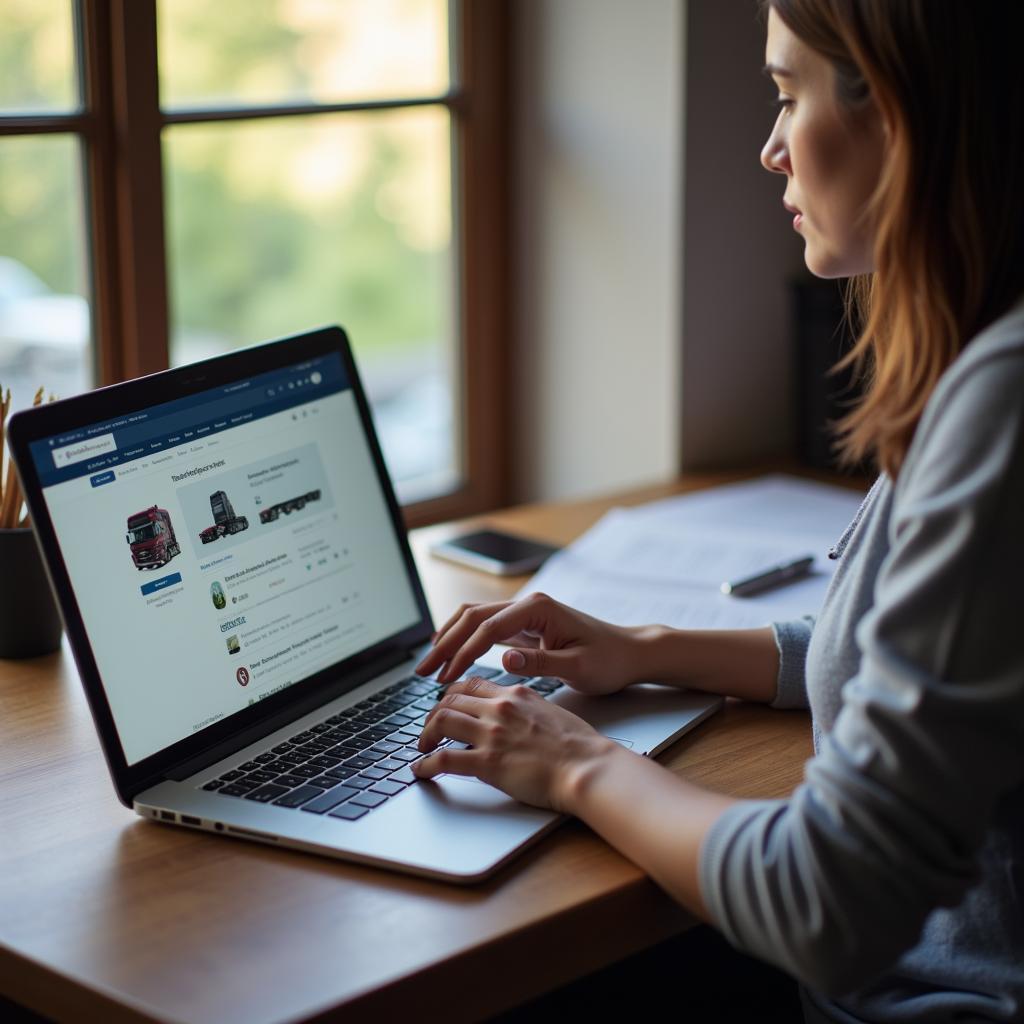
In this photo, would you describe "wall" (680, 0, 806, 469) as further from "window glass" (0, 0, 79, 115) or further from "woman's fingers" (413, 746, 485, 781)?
"woman's fingers" (413, 746, 485, 781)

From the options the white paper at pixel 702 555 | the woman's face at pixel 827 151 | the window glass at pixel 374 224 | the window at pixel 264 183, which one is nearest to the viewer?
the woman's face at pixel 827 151

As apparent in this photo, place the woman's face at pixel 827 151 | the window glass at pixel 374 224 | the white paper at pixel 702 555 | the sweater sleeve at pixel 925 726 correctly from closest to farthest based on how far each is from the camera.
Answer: the sweater sleeve at pixel 925 726, the woman's face at pixel 827 151, the white paper at pixel 702 555, the window glass at pixel 374 224

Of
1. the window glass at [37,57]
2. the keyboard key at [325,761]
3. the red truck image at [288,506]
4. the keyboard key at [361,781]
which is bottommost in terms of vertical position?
the keyboard key at [325,761]

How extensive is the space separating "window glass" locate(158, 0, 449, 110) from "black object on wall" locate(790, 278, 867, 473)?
0.58 meters

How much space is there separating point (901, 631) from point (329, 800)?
0.41 meters

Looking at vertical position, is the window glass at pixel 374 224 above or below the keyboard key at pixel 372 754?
above

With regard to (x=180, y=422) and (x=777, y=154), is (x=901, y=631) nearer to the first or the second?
(x=777, y=154)

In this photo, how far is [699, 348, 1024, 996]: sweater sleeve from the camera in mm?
771

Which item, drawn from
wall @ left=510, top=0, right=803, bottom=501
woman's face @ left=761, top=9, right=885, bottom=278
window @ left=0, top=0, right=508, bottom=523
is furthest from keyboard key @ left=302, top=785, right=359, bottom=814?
wall @ left=510, top=0, right=803, bottom=501

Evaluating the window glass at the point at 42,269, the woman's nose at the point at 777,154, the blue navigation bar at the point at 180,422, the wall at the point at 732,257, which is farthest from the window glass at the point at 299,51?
the woman's nose at the point at 777,154

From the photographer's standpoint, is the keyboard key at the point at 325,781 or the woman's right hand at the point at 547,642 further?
the woman's right hand at the point at 547,642

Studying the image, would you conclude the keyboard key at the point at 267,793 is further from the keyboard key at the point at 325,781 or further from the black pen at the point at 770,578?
the black pen at the point at 770,578

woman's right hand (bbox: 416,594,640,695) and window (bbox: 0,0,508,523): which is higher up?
window (bbox: 0,0,508,523)

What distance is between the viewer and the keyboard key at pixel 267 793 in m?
0.98
